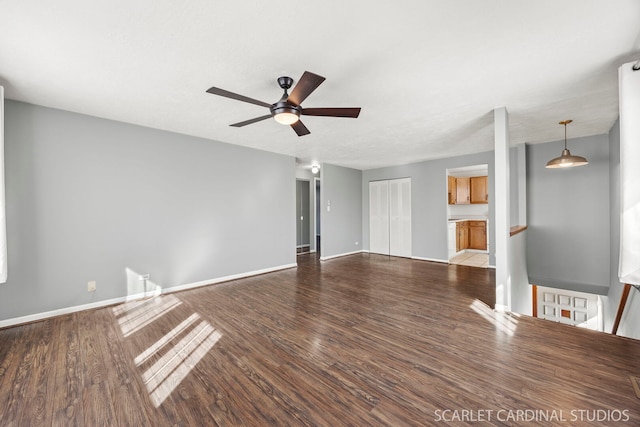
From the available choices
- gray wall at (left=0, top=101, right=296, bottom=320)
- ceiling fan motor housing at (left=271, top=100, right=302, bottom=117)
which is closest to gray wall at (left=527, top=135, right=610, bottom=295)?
ceiling fan motor housing at (left=271, top=100, right=302, bottom=117)

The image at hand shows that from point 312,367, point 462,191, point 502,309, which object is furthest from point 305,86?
point 462,191

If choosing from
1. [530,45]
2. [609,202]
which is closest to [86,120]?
[530,45]

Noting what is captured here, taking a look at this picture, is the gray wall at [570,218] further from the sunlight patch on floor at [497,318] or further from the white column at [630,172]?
the white column at [630,172]

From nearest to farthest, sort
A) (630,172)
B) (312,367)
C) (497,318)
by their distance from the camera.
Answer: (312,367), (630,172), (497,318)

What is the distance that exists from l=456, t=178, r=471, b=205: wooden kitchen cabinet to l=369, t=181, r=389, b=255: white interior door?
2.22 metres

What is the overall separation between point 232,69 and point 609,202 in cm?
631

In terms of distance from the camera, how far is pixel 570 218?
4.96 meters

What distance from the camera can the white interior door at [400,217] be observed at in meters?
7.07

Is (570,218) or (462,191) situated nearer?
(570,218)

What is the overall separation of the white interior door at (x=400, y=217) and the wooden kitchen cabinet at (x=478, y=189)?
7.08 ft

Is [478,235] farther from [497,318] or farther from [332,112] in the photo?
[332,112]

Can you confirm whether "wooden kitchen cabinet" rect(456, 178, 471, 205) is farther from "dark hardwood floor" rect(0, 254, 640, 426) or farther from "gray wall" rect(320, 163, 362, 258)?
"dark hardwood floor" rect(0, 254, 640, 426)

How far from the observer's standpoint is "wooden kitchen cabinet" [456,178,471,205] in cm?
775

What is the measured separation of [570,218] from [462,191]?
299 cm
